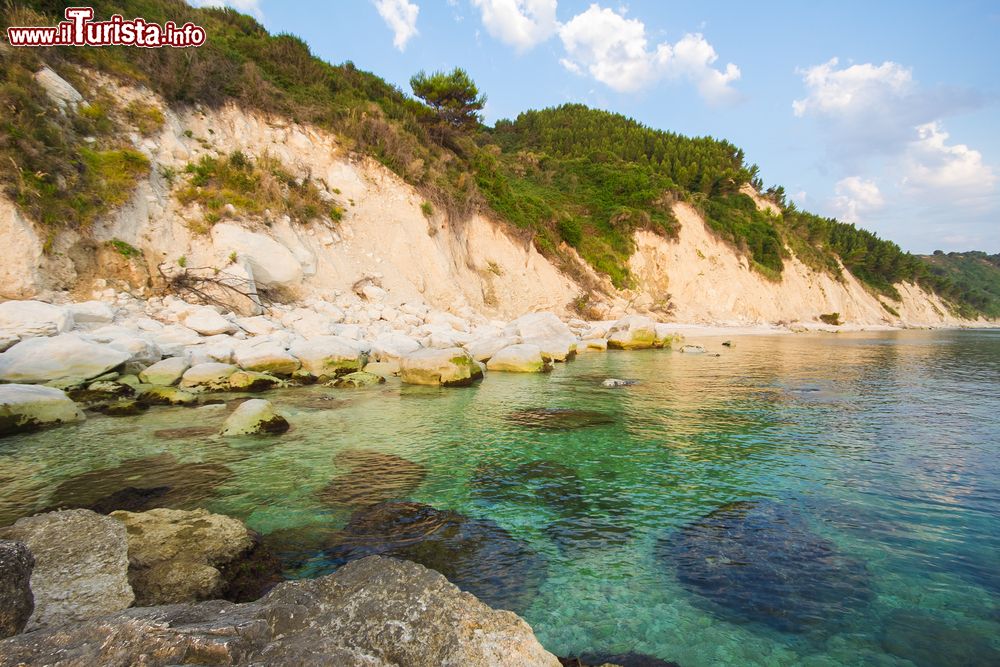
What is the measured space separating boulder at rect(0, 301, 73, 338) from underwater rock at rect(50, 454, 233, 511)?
7091 millimetres

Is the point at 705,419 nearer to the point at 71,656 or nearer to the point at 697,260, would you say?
the point at 71,656

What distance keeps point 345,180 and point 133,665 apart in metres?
25.4

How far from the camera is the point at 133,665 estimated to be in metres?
1.79

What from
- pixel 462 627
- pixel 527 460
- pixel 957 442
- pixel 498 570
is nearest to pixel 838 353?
pixel 957 442

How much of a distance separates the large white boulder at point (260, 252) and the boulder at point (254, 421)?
37.8 feet

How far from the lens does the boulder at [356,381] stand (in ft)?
42.3

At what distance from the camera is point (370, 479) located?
255 inches

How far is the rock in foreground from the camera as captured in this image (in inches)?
73.4

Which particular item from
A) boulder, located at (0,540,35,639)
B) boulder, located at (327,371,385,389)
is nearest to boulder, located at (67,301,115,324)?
boulder, located at (327,371,385,389)

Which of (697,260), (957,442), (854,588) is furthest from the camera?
(697,260)

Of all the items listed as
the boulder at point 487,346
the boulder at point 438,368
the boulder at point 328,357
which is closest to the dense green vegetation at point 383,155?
the boulder at point 328,357

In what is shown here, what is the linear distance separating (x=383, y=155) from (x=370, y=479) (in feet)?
76.9

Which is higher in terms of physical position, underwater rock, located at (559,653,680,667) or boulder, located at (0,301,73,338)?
boulder, located at (0,301,73,338)

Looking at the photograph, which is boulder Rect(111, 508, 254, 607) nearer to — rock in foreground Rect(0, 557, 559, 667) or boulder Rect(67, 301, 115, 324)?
rock in foreground Rect(0, 557, 559, 667)
